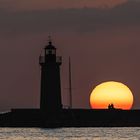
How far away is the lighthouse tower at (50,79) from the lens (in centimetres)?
16988

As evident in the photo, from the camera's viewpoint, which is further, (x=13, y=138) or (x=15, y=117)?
(x=15, y=117)

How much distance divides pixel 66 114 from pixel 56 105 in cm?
773

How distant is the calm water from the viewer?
165875mm

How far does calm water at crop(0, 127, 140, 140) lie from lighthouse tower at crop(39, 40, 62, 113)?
2921 millimetres

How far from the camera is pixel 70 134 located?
564 feet

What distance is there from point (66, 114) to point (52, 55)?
10.6 m

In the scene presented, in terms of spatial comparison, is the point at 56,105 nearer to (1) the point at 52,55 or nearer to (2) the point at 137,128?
(1) the point at 52,55

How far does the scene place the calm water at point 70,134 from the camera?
544ft

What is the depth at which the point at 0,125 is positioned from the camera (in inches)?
7170

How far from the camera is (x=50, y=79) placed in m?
170

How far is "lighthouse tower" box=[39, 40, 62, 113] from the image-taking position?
16988 cm

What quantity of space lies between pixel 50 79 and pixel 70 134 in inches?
214

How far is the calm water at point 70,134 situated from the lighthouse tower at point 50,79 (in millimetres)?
2921

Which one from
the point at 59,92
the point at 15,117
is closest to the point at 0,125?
the point at 15,117
